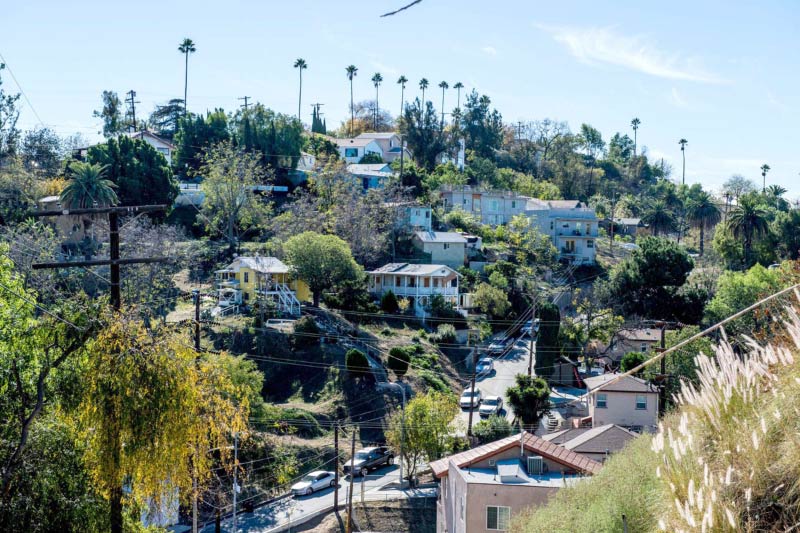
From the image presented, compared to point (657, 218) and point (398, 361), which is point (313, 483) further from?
point (657, 218)

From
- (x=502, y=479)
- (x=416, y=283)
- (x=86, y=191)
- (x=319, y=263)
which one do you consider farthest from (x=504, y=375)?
(x=86, y=191)

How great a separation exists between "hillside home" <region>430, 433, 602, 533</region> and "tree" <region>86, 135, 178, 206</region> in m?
43.0

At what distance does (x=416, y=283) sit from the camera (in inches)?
2434

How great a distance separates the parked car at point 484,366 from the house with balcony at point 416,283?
6.32 metres

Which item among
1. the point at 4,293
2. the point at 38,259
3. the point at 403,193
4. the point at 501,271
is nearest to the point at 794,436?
the point at 4,293

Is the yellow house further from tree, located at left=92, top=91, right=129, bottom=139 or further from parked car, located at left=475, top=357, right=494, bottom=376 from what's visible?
tree, located at left=92, top=91, right=129, bottom=139

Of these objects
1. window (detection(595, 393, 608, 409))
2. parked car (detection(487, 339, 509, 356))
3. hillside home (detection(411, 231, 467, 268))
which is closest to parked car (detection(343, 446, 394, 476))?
window (detection(595, 393, 608, 409))

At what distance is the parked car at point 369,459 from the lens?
132 ft

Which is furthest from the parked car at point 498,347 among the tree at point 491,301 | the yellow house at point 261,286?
the yellow house at point 261,286

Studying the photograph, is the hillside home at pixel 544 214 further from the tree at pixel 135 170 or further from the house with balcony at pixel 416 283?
the tree at pixel 135 170

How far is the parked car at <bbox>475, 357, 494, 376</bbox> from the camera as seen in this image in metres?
53.9

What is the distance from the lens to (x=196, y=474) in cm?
1516

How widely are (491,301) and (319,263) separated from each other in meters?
13.5

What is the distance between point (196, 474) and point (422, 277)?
4713cm
